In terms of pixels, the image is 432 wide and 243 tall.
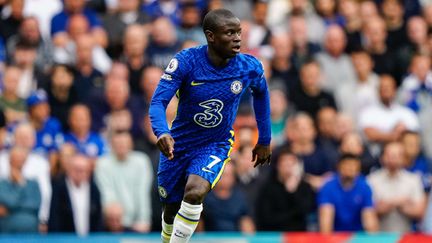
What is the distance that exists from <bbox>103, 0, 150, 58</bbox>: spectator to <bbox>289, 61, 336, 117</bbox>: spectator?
2580 mm

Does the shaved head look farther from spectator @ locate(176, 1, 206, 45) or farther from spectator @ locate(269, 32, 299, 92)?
spectator @ locate(176, 1, 206, 45)

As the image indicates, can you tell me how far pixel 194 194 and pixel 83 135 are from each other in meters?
5.38

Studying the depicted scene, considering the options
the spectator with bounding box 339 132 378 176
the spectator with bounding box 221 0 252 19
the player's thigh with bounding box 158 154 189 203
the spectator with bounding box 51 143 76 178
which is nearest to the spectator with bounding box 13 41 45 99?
the spectator with bounding box 51 143 76 178

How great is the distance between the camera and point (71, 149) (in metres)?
13.3

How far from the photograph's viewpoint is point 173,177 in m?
9.15

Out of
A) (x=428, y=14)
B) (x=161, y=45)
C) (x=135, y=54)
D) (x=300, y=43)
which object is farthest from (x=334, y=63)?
(x=135, y=54)

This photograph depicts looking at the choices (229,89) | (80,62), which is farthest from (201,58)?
(80,62)

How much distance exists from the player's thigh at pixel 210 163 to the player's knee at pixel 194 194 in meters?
0.15

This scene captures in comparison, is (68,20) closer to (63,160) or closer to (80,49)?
(80,49)

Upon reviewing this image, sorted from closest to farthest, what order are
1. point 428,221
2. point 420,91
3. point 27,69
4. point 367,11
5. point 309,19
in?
point 428,221 → point 27,69 → point 420,91 → point 309,19 → point 367,11

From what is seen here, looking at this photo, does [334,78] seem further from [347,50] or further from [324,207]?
[324,207]

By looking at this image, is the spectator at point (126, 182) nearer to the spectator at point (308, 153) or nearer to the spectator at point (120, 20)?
the spectator at point (308, 153)

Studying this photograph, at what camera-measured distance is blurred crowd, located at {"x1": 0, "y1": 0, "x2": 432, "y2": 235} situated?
12852 millimetres

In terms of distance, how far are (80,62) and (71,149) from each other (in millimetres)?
1780
